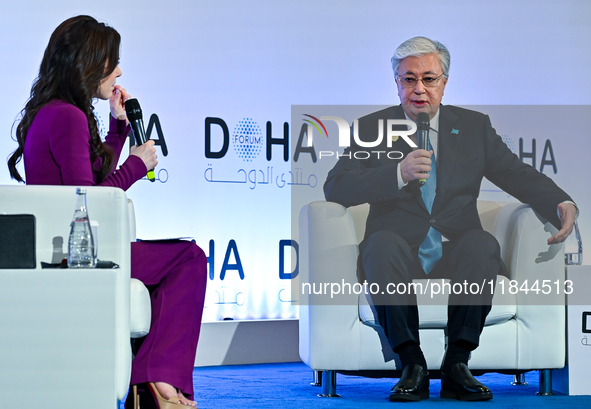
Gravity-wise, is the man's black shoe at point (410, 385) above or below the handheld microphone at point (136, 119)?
below

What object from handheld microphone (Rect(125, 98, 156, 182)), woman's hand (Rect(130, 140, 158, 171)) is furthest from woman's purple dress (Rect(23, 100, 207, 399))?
handheld microphone (Rect(125, 98, 156, 182))

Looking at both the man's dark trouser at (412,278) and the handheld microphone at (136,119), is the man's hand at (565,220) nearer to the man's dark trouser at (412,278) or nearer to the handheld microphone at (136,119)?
the man's dark trouser at (412,278)

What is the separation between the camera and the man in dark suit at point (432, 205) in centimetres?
210

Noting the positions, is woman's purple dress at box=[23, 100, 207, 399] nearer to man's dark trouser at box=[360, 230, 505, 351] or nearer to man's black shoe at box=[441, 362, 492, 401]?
man's dark trouser at box=[360, 230, 505, 351]

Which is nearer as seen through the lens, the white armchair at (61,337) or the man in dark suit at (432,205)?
the white armchair at (61,337)

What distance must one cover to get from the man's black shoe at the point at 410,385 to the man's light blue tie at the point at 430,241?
407mm

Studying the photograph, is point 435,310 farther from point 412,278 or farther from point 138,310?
point 138,310

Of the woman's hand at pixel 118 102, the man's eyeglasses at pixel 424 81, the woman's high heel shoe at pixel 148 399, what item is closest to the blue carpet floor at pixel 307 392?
the woman's high heel shoe at pixel 148 399

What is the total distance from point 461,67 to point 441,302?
7.11 feet

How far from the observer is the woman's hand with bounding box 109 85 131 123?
2283 mm

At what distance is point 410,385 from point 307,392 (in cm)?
45

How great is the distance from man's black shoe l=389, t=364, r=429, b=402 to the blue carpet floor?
0.08 ft

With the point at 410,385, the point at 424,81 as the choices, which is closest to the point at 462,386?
the point at 410,385

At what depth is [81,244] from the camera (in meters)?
1.56
